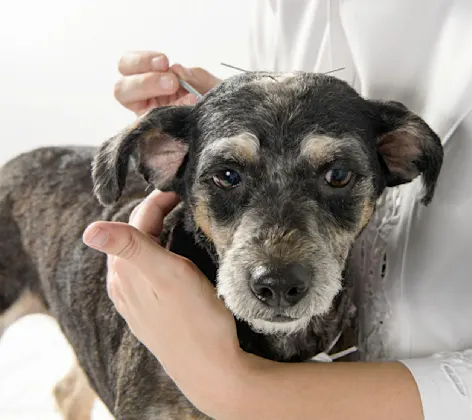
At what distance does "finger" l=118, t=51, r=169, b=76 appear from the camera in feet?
5.21

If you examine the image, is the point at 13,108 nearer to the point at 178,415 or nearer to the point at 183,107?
the point at 183,107

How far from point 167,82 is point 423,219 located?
76cm

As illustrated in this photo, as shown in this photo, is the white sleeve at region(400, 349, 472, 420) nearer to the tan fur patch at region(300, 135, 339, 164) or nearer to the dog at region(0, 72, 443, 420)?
the dog at region(0, 72, 443, 420)

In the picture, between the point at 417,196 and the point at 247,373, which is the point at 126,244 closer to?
the point at 247,373

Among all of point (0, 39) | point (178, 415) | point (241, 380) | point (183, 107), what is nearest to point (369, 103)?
point (183, 107)

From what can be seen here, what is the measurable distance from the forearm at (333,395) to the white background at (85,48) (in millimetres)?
1819

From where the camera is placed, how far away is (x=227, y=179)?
126cm

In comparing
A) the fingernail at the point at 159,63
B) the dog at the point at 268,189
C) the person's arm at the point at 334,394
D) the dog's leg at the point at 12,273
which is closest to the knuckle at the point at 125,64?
the fingernail at the point at 159,63

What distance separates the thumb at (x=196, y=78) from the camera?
1.66m

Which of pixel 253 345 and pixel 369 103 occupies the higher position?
pixel 369 103

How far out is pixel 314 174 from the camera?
122 cm

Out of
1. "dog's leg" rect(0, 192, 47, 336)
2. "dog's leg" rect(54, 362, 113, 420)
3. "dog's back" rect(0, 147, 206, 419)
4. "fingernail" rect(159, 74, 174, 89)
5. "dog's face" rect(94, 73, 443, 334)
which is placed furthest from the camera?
"dog's leg" rect(54, 362, 113, 420)

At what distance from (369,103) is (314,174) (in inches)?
9.0

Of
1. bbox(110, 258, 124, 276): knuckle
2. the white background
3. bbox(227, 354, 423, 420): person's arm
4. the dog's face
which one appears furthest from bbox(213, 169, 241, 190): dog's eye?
the white background
